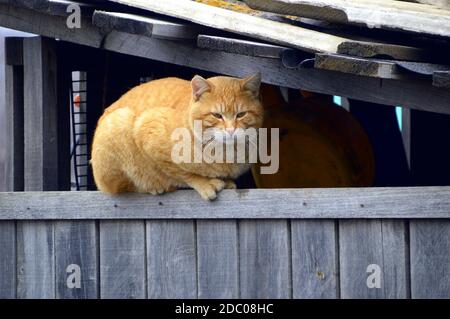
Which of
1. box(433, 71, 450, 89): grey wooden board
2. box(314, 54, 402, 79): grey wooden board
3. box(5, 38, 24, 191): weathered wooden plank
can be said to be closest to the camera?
box(433, 71, 450, 89): grey wooden board

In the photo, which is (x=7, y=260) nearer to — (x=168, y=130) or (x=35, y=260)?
(x=35, y=260)

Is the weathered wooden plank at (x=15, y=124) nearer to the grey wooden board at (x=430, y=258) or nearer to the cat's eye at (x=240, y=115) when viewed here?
the cat's eye at (x=240, y=115)

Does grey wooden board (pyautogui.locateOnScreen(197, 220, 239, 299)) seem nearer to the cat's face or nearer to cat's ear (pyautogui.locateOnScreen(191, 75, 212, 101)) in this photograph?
the cat's face

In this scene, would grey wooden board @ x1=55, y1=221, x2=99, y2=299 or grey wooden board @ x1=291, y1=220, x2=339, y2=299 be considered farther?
grey wooden board @ x1=55, y1=221, x2=99, y2=299

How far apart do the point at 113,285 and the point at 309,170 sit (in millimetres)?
1354

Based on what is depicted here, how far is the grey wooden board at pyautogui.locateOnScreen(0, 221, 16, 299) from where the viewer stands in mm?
5629

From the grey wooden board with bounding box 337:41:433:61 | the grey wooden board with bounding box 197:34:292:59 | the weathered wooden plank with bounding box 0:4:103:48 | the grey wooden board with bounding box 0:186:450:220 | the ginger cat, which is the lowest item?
the grey wooden board with bounding box 0:186:450:220

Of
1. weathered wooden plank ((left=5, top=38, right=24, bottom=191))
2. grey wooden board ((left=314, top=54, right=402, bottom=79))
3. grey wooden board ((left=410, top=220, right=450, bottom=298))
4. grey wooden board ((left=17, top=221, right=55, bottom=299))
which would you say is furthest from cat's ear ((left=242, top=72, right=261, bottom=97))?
weathered wooden plank ((left=5, top=38, right=24, bottom=191))

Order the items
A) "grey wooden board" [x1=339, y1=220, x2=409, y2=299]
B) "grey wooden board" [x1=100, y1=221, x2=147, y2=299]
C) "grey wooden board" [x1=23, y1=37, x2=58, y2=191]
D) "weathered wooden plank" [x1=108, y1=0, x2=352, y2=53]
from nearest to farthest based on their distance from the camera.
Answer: "weathered wooden plank" [x1=108, y1=0, x2=352, y2=53] < "grey wooden board" [x1=339, y1=220, x2=409, y2=299] < "grey wooden board" [x1=100, y1=221, x2=147, y2=299] < "grey wooden board" [x1=23, y1=37, x2=58, y2=191]

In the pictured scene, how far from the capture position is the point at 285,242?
5.05 meters

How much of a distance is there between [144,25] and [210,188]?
94 centimetres

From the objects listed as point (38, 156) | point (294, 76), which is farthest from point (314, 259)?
point (38, 156)

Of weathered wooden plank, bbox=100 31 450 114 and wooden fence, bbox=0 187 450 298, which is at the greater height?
weathered wooden plank, bbox=100 31 450 114

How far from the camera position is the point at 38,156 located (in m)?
5.75
